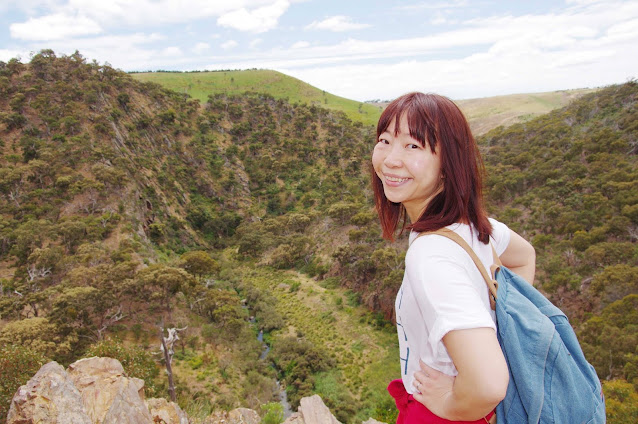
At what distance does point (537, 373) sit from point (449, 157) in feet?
2.69

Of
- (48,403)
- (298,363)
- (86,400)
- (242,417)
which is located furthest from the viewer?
(298,363)

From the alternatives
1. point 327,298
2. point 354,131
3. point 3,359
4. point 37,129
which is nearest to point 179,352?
point 3,359

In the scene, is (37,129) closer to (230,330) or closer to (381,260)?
(230,330)

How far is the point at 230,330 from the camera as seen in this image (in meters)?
19.2

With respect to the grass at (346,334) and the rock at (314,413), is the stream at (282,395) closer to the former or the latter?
the grass at (346,334)

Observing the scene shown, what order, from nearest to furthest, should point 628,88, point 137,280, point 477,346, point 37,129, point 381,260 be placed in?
point 477,346, point 137,280, point 381,260, point 37,129, point 628,88

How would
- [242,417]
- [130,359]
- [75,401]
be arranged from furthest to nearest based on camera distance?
[130,359] → [242,417] → [75,401]

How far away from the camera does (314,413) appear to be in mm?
8195

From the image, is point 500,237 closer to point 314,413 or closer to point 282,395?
point 314,413

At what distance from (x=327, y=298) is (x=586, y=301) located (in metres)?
13.9

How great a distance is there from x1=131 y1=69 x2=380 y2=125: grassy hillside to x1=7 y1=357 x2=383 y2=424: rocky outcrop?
196ft

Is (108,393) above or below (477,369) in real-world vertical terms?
below

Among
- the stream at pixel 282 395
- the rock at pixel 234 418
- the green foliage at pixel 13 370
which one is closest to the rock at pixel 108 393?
the rock at pixel 234 418

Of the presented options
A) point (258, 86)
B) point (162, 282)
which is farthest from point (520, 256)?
point (258, 86)
